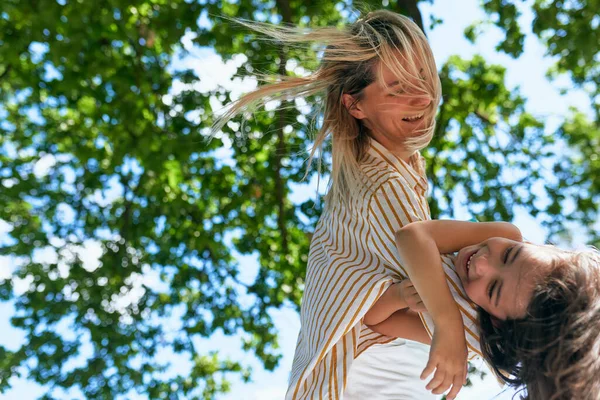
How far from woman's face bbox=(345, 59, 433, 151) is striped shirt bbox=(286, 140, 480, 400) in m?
0.10

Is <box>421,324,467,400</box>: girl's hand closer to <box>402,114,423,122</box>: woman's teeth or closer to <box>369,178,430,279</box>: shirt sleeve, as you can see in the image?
<box>369,178,430,279</box>: shirt sleeve

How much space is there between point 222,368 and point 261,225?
2.31 m

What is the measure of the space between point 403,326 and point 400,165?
1.97ft

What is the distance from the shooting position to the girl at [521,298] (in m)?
1.81

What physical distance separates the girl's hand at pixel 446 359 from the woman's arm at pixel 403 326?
0.25 metres

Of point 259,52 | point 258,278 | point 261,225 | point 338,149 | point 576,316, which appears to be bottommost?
point 576,316

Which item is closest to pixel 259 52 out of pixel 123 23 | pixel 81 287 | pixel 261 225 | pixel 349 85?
pixel 123 23

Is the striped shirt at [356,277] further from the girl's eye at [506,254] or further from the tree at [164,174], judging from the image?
the tree at [164,174]

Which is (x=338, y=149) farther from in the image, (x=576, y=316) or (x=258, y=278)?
(x=258, y=278)

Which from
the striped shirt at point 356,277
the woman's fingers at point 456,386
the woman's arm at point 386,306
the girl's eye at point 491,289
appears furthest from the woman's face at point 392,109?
the woman's fingers at point 456,386

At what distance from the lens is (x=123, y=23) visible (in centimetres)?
625

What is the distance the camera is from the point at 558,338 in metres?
1.82

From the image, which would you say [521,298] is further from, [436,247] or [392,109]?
[392,109]

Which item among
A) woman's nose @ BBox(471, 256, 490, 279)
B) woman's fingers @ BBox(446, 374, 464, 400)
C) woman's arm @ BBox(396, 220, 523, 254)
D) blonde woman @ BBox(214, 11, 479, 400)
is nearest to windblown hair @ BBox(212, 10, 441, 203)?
blonde woman @ BBox(214, 11, 479, 400)
